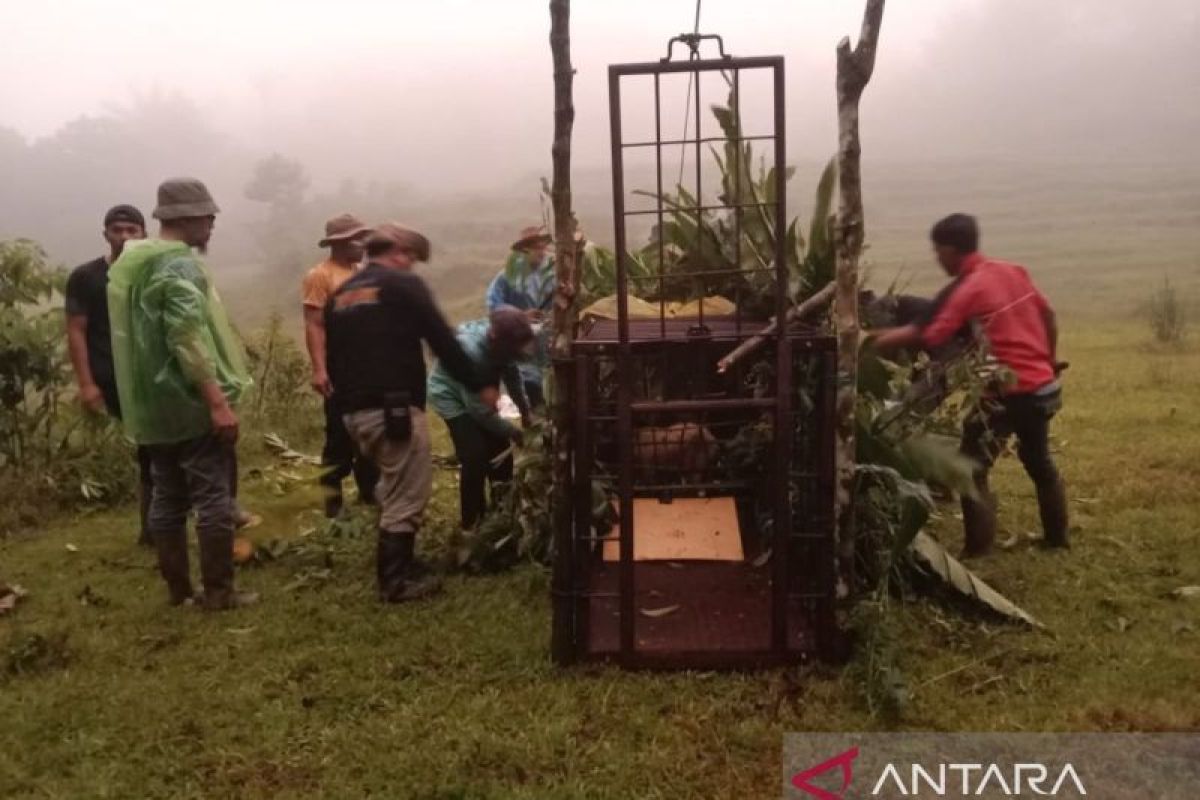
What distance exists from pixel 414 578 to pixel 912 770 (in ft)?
7.49

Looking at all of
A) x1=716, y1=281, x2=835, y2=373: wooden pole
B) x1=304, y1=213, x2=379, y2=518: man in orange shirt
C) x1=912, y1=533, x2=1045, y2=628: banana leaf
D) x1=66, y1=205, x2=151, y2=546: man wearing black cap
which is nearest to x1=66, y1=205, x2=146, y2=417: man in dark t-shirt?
x1=66, y1=205, x2=151, y2=546: man wearing black cap

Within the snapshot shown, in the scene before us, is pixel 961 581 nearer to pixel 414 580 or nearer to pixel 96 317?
pixel 414 580

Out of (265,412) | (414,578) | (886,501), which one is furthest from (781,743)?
(265,412)

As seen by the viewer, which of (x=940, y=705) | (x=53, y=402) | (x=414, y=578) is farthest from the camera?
(x=53, y=402)

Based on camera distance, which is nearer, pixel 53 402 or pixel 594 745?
pixel 594 745

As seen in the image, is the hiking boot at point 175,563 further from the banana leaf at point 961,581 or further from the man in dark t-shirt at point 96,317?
the banana leaf at point 961,581

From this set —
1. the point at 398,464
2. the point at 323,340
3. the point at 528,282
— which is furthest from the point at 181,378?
the point at 528,282

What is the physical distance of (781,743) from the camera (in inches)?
128

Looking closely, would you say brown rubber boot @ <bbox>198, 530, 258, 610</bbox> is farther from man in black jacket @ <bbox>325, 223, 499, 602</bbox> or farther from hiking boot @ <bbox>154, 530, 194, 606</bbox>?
man in black jacket @ <bbox>325, 223, 499, 602</bbox>

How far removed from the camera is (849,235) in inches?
137

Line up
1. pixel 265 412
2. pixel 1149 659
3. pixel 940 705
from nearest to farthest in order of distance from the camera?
1. pixel 940 705
2. pixel 1149 659
3. pixel 265 412

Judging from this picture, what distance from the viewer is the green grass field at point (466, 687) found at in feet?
10.5

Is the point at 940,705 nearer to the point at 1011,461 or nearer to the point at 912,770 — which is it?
the point at 912,770

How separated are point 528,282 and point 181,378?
2.03 m
